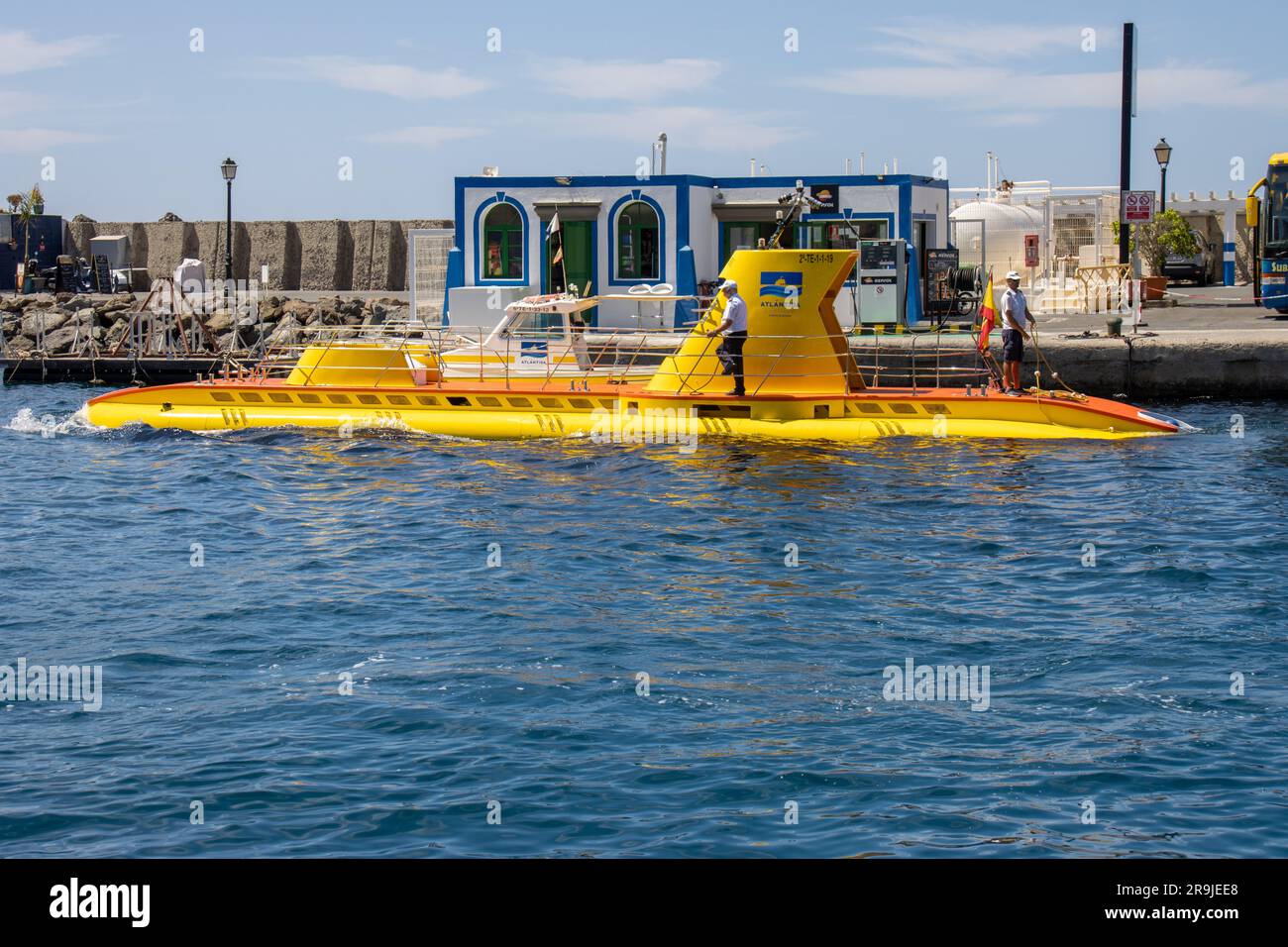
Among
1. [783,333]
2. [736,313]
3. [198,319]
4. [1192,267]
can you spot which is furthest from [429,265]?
[1192,267]

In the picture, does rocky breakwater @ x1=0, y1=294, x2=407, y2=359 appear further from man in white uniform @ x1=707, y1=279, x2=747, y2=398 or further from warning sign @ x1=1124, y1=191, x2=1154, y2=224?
warning sign @ x1=1124, y1=191, x2=1154, y2=224

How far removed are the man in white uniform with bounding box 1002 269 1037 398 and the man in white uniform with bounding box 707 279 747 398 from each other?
403cm

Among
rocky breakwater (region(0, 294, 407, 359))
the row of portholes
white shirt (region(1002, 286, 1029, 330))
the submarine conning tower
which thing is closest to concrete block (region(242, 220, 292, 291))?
rocky breakwater (region(0, 294, 407, 359))

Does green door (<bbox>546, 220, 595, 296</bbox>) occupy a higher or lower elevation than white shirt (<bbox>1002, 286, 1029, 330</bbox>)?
higher

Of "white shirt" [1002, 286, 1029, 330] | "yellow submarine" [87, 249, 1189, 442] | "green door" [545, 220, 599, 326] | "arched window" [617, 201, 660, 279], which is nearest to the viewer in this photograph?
"yellow submarine" [87, 249, 1189, 442]

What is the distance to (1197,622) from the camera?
12.6m

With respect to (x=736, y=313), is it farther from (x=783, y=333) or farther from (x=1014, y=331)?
(x=1014, y=331)

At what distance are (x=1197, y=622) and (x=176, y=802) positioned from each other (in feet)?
27.4

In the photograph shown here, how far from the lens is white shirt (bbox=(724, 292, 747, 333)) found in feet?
73.2

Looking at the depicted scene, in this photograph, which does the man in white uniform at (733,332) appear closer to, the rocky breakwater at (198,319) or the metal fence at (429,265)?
the metal fence at (429,265)

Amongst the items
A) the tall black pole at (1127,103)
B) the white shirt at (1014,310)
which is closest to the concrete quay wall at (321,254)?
the tall black pole at (1127,103)

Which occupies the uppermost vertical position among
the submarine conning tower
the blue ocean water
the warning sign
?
the warning sign

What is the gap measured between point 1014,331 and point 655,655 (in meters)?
13.3
